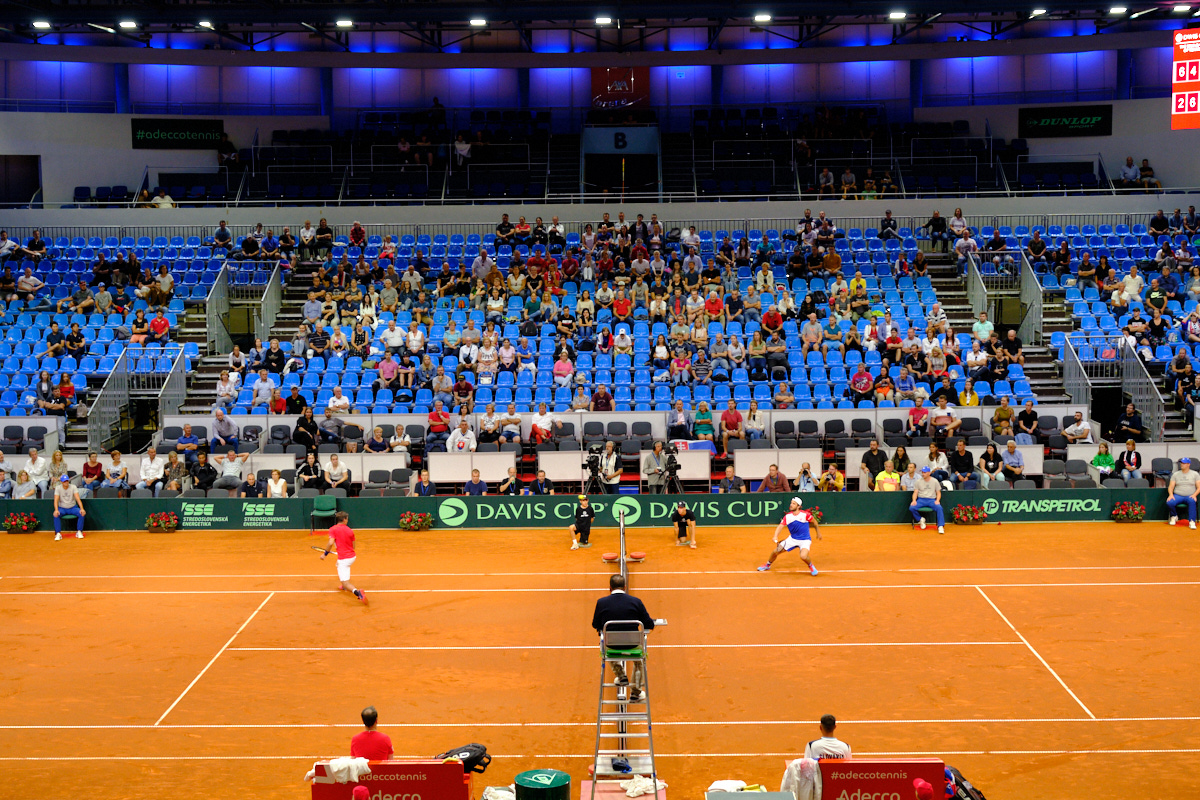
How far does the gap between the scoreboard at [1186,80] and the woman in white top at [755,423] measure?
1255 centimetres

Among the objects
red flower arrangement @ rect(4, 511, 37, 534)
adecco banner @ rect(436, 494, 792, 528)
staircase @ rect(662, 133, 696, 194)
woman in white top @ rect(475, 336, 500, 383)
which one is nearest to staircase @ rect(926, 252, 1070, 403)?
staircase @ rect(662, 133, 696, 194)

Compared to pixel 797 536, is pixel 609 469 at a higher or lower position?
higher

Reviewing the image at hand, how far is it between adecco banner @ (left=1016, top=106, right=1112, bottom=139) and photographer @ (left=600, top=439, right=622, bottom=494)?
76.2 ft

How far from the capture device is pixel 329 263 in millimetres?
33125

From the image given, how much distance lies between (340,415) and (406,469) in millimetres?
2582

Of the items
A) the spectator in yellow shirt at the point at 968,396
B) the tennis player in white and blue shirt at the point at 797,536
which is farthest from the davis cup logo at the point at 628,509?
the spectator in yellow shirt at the point at 968,396

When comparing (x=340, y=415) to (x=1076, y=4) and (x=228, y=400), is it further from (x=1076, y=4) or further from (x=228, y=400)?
(x=1076, y=4)

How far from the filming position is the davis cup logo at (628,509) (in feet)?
75.9

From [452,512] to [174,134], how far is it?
2252cm

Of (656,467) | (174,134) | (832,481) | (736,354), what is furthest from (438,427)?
(174,134)

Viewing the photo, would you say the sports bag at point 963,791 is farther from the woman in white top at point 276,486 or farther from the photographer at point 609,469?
the woman in white top at point 276,486

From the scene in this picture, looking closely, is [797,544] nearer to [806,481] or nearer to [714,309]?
[806,481]

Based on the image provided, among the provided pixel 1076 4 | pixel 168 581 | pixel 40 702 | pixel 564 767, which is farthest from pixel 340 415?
pixel 1076 4

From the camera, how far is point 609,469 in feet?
78.5
